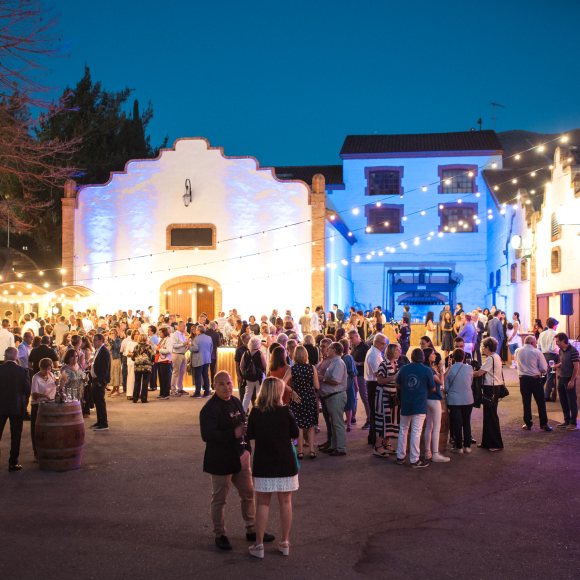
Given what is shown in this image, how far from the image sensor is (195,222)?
28516mm

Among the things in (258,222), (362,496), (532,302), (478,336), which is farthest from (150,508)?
(258,222)

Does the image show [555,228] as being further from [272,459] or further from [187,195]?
[272,459]

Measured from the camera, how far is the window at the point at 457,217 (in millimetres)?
34688

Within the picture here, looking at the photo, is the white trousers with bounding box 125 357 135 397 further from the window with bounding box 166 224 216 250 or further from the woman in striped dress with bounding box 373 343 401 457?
the window with bounding box 166 224 216 250

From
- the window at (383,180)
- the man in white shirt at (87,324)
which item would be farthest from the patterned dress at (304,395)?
the window at (383,180)

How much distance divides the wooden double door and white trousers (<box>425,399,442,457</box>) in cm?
1915

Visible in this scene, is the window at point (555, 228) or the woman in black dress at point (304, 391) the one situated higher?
the window at point (555, 228)

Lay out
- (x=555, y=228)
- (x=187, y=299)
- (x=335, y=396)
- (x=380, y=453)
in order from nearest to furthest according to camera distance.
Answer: (x=380, y=453), (x=335, y=396), (x=555, y=228), (x=187, y=299)

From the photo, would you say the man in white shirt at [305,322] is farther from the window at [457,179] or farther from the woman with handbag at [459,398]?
the window at [457,179]

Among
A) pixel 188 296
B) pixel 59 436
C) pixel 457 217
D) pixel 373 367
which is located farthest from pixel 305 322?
pixel 59 436

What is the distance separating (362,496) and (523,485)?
2091mm

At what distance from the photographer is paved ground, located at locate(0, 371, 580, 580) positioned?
5.90 m

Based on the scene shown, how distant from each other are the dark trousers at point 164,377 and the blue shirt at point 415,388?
871 cm

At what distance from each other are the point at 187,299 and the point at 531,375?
18453mm
